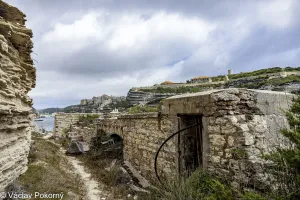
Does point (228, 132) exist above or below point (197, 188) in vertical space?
above

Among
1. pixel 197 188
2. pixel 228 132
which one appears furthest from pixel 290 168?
pixel 197 188

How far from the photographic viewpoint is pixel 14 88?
218 inches

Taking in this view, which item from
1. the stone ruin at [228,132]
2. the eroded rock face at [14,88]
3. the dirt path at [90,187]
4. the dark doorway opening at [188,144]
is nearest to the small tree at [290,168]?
the stone ruin at [228,132]

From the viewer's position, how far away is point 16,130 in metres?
5.79

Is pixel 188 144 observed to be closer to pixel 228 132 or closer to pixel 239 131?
pixel 228 132

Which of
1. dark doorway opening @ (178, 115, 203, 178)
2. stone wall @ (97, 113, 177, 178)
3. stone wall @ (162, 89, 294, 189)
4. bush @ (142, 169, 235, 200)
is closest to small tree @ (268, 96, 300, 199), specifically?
stone wall @ (162, 89, 294, 189)

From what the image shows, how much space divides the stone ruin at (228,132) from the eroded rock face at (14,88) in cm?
386

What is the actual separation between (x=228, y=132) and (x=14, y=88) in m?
5.23

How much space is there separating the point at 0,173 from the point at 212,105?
4816 mm

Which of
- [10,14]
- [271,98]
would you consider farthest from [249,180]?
[10,14]

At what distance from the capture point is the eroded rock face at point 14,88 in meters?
4.90

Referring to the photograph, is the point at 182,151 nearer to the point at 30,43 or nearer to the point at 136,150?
the point at 136,150

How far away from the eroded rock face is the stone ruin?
12.7ft

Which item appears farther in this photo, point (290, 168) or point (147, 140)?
point (147, 140)
